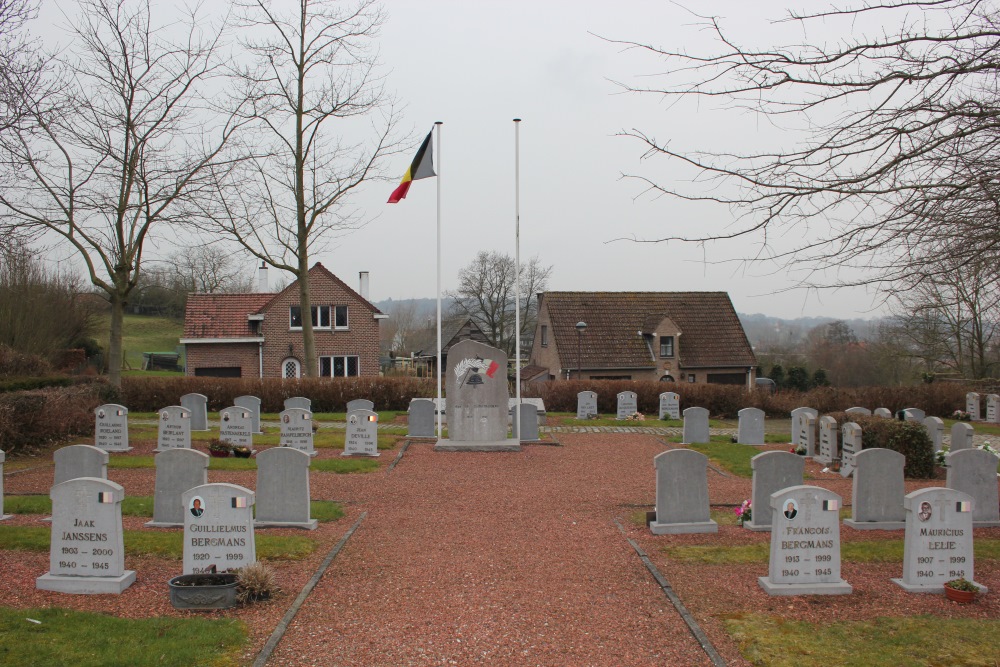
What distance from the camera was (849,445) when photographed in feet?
51.8

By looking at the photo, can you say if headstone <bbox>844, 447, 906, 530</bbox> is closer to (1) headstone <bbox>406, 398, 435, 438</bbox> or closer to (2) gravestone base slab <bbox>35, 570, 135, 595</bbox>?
(2) gravestone base slab <bbox>35, 570, 135, 595</bbox>

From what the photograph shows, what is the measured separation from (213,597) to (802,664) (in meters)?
5.26

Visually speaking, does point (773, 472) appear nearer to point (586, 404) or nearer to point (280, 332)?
point (586, 404)

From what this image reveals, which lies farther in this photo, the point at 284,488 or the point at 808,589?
the point at 284,488

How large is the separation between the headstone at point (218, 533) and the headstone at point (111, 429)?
11.0m

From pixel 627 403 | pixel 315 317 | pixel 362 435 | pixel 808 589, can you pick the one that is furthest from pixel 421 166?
pixel 315 317

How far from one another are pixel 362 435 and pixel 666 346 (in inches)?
1029

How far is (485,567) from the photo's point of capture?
8805mm

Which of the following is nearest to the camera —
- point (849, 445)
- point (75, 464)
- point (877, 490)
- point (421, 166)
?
Answer: point (877, 490)

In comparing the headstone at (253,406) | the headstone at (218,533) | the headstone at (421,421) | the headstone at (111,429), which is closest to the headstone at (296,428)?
the headstone at (111,429)

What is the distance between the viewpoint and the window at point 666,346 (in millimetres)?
40594

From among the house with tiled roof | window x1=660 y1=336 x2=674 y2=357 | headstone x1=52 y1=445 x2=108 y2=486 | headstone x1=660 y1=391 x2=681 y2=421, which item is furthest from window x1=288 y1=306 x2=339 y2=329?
headstone x1=52 y1=445 x2=108 y2=486

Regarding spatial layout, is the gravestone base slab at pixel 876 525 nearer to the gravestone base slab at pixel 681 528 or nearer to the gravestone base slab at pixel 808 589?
the gravestone base slab at pixel 681 528

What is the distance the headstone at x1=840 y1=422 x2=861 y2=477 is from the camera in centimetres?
1550
